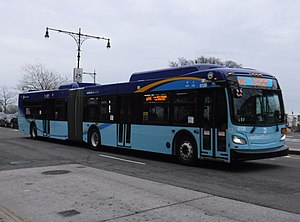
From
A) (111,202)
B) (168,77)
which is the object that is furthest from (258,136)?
(111,202)

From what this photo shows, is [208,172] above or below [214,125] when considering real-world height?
below

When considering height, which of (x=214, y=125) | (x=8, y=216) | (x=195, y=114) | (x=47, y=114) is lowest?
(x=8, y=216)

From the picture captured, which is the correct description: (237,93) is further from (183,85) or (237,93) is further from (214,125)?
(183,85)

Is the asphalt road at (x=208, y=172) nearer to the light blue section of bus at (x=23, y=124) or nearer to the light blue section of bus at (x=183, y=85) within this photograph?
the light blue section of bus at (x=183, y=85)

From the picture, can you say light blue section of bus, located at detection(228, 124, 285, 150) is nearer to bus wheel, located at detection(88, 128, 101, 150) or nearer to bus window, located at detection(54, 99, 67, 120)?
bus wheel, located at detection(88, 128, 101, 150)

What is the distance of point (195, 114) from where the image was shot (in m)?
10.9

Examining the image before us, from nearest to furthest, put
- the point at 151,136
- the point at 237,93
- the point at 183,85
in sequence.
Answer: the point at 237,93 → the point at 183,85 → the point at 151,136

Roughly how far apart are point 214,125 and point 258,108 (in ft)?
4.54

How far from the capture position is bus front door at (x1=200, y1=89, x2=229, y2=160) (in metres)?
10.1

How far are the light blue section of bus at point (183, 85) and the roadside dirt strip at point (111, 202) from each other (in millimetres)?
3630

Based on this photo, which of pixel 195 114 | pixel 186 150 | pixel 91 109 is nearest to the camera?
pixel 195 114

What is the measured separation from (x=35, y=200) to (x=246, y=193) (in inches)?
166

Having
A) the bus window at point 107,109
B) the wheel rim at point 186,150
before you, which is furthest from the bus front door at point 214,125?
the bus window at point 107,109

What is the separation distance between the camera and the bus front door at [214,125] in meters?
10.1
